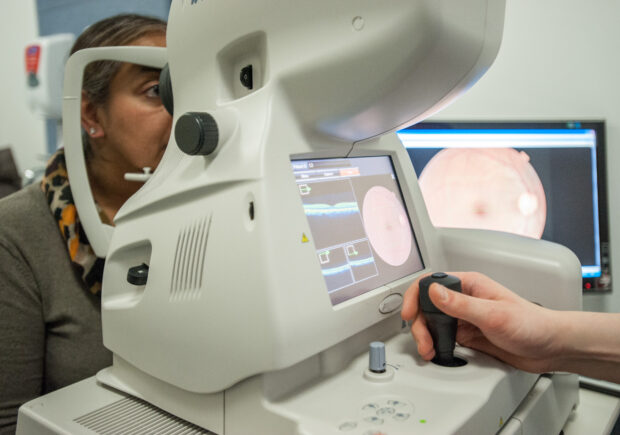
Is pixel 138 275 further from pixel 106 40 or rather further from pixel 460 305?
pixel 106 40

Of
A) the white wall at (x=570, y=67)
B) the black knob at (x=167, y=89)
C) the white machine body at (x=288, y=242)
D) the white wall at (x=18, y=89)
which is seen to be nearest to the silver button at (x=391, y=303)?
the white machine body at (x=288, y=242)

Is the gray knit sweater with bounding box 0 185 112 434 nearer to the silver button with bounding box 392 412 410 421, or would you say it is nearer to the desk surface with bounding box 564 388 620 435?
the silver button with bounding box 392 412 410 421

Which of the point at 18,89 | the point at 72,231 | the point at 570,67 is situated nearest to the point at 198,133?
the point at 72,231

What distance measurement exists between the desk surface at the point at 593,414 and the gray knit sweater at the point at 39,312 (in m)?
0.79

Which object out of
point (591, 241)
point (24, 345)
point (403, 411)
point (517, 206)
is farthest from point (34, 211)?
point (591, 241)

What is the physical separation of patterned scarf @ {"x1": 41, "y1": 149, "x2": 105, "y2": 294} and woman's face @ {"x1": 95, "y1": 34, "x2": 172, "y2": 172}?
0.46 feet

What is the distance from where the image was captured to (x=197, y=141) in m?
0.51

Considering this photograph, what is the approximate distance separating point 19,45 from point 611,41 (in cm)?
→ 306

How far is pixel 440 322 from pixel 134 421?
401 millimetres

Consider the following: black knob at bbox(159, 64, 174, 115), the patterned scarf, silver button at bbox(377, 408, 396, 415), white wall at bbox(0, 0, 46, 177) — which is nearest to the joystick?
silver button at bbox(377, 408, 396, 415)

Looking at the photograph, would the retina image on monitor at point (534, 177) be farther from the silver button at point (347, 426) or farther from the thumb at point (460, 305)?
the silver button at point (347, 426)

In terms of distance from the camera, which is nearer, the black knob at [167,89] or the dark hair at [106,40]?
the black knob at [167,89]

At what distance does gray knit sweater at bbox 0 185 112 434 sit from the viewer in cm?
76

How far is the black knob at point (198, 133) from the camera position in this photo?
0.51 m
